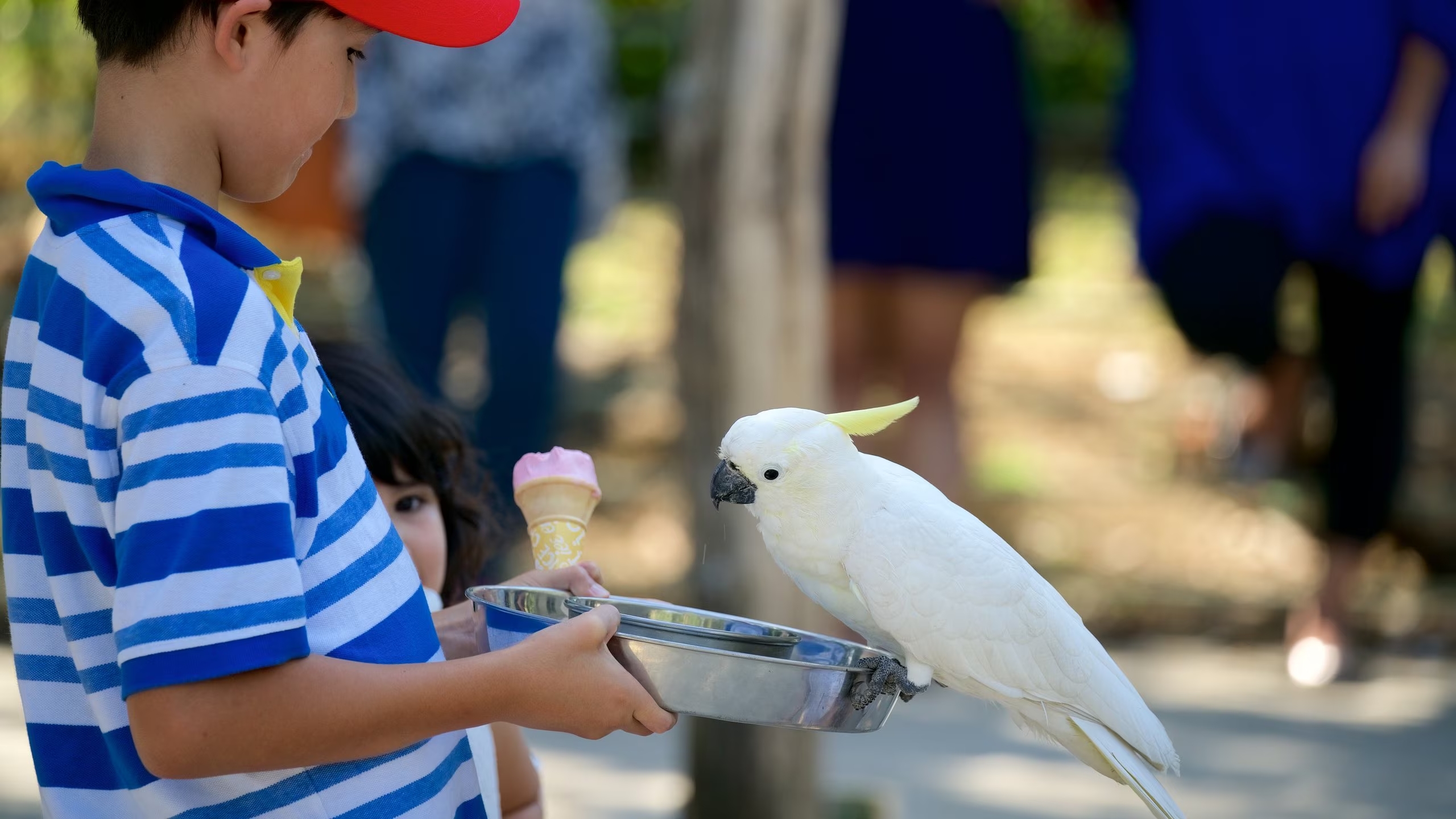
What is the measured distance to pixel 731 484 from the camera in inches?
55.1

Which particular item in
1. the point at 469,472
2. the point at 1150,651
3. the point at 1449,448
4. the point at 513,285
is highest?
the point at 513,285

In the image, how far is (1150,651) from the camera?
153 inches

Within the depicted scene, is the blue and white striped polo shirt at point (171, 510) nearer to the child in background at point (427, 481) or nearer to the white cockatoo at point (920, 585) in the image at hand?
the white cockatoo at point (920, 585)

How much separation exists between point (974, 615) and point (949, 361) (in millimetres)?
2268

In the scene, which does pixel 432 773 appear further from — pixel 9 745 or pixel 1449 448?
pixel 1449 448

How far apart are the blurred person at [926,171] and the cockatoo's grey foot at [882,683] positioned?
219 cm

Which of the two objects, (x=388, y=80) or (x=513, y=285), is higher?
(x=388, y=80)

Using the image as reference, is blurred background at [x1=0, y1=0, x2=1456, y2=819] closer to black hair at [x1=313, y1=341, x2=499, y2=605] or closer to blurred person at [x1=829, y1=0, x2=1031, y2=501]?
blurred person at [x1=829, y1=0, x2=1031, y2=501]

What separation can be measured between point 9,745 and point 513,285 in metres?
1.56

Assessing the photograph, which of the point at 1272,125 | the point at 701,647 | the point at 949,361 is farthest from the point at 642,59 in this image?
the point at 701,647

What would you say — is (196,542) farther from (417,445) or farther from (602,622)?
(417,445)

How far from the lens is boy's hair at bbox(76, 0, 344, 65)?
1075 mm

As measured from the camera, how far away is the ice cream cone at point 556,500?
1.49m

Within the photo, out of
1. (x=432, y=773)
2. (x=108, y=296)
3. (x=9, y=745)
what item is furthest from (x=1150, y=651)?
(x=108, y=296)
